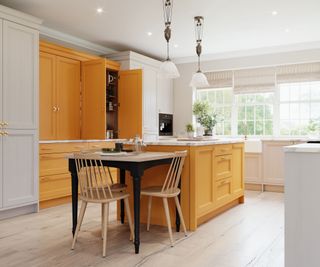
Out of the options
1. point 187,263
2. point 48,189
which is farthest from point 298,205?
point 48,189

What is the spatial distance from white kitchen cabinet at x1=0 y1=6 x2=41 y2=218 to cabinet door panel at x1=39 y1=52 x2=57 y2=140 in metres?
0.48

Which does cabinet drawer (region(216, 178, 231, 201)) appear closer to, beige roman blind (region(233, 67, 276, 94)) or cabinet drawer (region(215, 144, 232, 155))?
cabinet drawer (region(215, 144, 232, 155))

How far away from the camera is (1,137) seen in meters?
3.85

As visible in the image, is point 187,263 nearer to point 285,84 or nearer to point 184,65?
point 285,84

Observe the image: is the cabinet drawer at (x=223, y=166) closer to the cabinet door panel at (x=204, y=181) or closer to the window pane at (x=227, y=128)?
the cabinet door panel at (x=204, y=181)

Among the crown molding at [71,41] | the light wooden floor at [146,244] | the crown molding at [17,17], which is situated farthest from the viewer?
the crown molding at [71,41]

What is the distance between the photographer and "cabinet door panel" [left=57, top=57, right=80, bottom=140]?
16.5ft

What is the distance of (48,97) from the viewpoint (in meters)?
4.84

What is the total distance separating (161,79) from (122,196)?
14.5 feet

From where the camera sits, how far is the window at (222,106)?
22.9 ft

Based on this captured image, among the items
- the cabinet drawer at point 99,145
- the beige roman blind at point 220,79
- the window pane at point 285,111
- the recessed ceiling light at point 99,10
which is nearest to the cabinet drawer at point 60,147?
the cabinet drawer at point 99,145

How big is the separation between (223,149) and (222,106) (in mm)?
3081

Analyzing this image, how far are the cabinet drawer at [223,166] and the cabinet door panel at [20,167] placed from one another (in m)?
2.26

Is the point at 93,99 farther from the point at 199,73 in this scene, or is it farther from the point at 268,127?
the point at 268,127
